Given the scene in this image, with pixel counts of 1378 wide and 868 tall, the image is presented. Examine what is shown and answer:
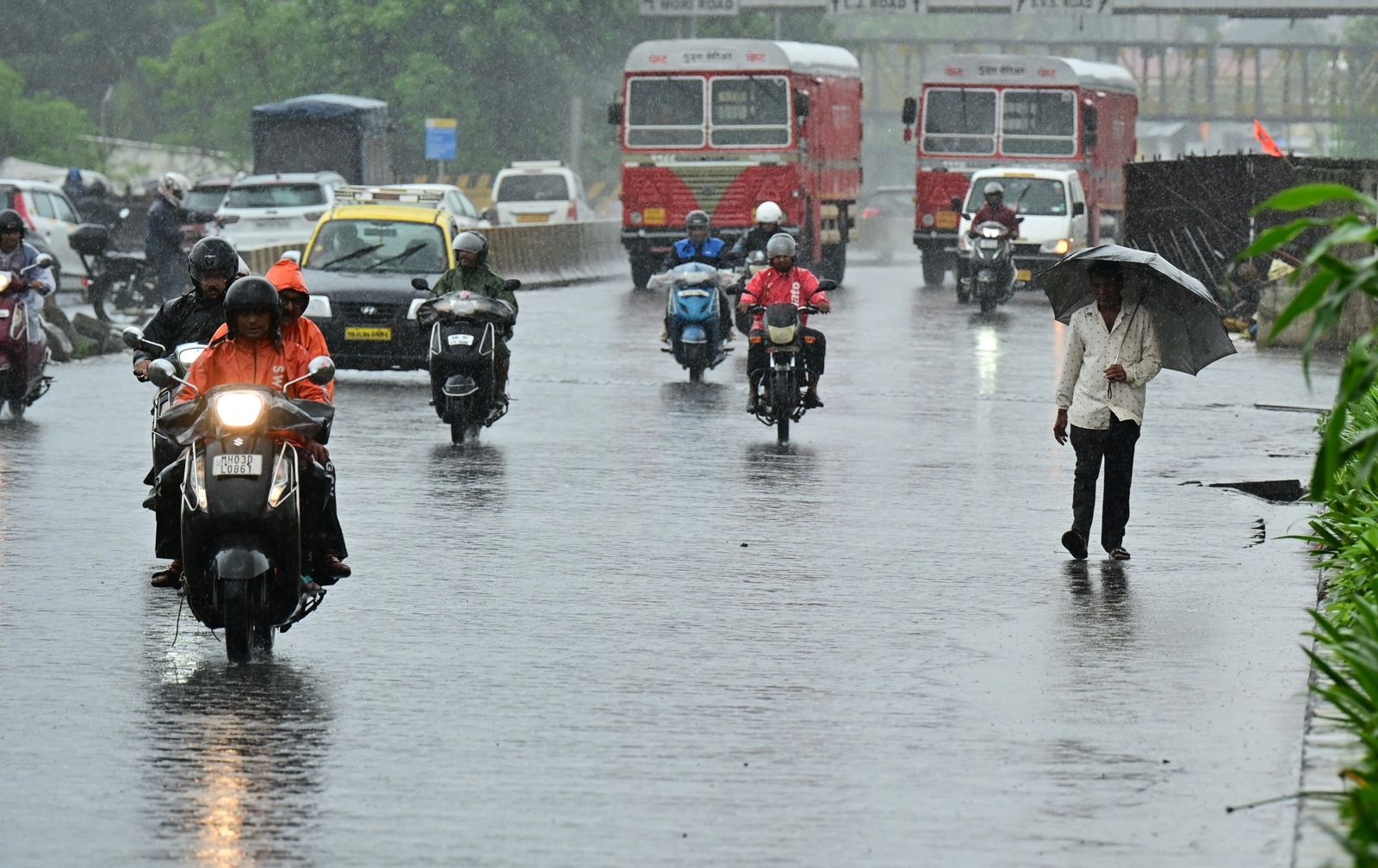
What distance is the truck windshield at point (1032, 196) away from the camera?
38812 mm

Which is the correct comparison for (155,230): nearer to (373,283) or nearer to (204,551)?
(373,283)

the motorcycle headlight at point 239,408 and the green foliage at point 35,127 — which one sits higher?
the motorcycle headlight at point 239,408

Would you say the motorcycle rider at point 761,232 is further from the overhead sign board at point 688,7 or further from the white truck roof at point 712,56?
the overhead sign board at point 688,7

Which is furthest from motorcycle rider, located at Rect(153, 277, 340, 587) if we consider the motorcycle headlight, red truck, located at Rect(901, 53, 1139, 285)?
red truck, located at Rect(901, 53, 1139, 285)

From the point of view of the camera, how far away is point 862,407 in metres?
21.0

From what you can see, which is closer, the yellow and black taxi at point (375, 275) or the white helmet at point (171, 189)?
the yellow and black taxi at point (375, 275)

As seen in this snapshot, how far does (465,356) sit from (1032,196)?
22.8 m

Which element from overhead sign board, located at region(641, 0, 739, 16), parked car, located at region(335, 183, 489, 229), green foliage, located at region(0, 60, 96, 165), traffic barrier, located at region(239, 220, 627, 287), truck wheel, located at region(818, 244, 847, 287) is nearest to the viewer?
parked car, located at region(335, 183, 489, 229)

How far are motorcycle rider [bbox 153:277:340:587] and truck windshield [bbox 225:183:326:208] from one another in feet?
94.0

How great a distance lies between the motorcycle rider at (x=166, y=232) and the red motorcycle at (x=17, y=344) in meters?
9.91

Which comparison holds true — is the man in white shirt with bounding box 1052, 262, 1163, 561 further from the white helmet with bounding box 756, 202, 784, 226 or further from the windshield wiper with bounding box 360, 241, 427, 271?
the windshield wiper with bounding box 360, 241, 427, 271

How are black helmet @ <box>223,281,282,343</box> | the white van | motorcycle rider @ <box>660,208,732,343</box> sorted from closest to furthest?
black helmet @ <box>223,281,282,343</box>, motorcycle rider @ <box>660,208,732,343</box>, the white van

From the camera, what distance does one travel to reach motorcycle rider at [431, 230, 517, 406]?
59.5 feet

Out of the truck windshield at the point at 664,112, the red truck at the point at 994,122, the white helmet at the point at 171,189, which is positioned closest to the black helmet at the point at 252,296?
the white helmet at the point at 171,189
